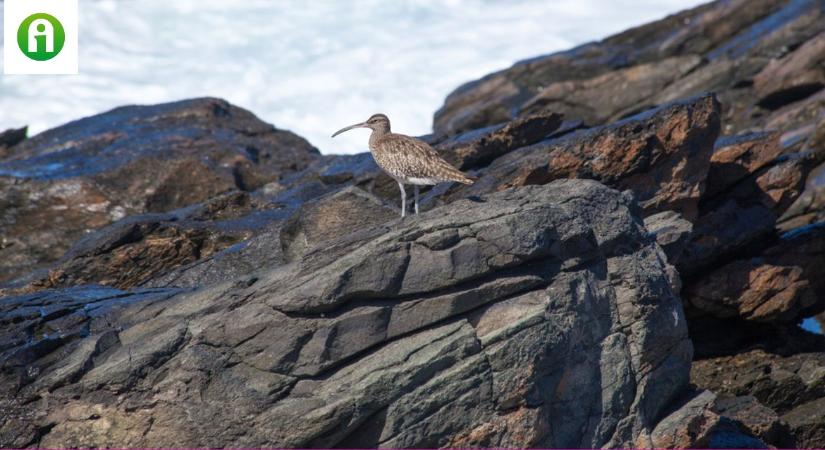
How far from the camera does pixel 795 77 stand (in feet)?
150

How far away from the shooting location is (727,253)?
2658cm

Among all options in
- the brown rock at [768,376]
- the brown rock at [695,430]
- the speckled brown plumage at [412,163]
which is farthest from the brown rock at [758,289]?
the speckled brown plumage at [412,163]

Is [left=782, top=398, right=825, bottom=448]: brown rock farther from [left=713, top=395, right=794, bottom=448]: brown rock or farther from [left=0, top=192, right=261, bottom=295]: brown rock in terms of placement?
[left=0, top=192, right=261, bottom=295]: brown rock

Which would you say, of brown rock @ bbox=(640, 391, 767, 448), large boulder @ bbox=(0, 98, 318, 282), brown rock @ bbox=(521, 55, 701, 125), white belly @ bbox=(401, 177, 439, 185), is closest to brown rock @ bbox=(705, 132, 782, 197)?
brown rock @ bbox=(640, 391, 767, 448)

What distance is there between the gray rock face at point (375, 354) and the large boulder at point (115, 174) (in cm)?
1549

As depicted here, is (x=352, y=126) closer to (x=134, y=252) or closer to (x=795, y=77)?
(x=134, y=252)

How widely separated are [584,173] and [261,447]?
1277 cm

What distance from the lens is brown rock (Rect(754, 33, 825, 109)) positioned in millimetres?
45188

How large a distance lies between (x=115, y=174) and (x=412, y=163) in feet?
59.3

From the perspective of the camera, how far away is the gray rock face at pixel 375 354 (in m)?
14.6

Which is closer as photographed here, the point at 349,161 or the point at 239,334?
the point at 239,334

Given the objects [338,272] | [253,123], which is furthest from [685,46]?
[338,272]

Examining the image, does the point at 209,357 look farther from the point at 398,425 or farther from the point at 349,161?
the point at 349,161

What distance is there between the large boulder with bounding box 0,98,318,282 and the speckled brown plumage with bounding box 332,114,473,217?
14.7 metres
